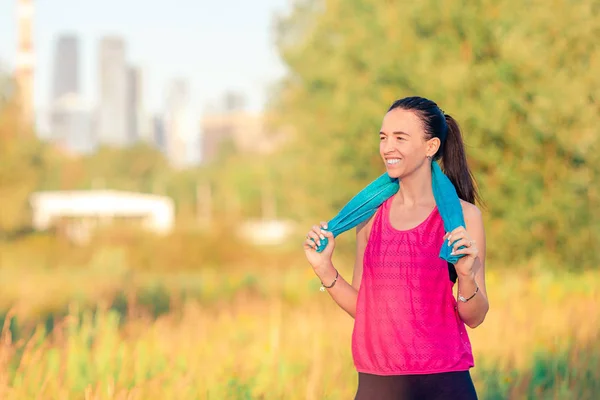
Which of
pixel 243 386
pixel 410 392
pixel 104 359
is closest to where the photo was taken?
pixel 410 392

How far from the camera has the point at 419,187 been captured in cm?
378

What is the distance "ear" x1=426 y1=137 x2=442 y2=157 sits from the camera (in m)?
3.78

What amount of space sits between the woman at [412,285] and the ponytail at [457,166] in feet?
0.23

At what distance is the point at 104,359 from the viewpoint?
24.0ft

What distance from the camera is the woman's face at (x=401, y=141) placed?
3701 millimetres

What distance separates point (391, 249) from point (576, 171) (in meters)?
13.0

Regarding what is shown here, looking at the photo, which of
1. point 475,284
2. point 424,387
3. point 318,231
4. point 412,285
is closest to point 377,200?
point 318,231

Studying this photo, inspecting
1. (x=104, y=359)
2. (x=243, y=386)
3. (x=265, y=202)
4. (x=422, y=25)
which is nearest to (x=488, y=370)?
(x=243, y=386)

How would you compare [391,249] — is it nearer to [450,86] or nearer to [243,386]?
[243,386]

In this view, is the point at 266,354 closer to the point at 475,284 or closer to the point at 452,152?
the point at 452,152

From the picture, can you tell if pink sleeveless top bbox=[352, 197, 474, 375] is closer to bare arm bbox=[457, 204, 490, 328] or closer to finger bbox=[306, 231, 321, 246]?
bare arm bbox=[457, 204, 490, 328]

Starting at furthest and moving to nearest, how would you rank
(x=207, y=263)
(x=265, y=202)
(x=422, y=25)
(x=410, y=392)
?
(x=265, y=202) < (x=207, y=263) < (x=422, y=25) < (x=410, y=392)

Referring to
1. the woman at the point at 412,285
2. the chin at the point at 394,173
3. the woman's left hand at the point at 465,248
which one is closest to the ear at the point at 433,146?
the woman at the point at 412,285

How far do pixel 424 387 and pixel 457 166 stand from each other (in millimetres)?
821
